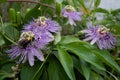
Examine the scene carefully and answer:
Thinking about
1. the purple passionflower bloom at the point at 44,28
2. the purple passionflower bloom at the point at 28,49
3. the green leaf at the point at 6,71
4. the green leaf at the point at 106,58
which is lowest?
the green leaf at the point at 6,71

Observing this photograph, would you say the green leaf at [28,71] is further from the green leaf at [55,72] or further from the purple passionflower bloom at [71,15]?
the purple passionflower bloom at [71,15]

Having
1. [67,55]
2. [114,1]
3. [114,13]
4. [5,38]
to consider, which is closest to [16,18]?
[5,38]

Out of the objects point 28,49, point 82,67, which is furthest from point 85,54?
point 28,49

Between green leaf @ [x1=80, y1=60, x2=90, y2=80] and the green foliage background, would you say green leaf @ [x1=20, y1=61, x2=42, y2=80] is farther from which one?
green leaf @ [x1=80, y1=60, x2=90, y2=80]

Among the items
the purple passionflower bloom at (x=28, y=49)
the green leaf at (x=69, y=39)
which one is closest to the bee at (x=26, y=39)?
the purple passionflower bloom at (x=28, y=49)

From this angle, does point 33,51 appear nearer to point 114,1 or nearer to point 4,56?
point 4,56

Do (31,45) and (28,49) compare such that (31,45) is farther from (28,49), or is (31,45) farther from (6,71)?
(6,71)
